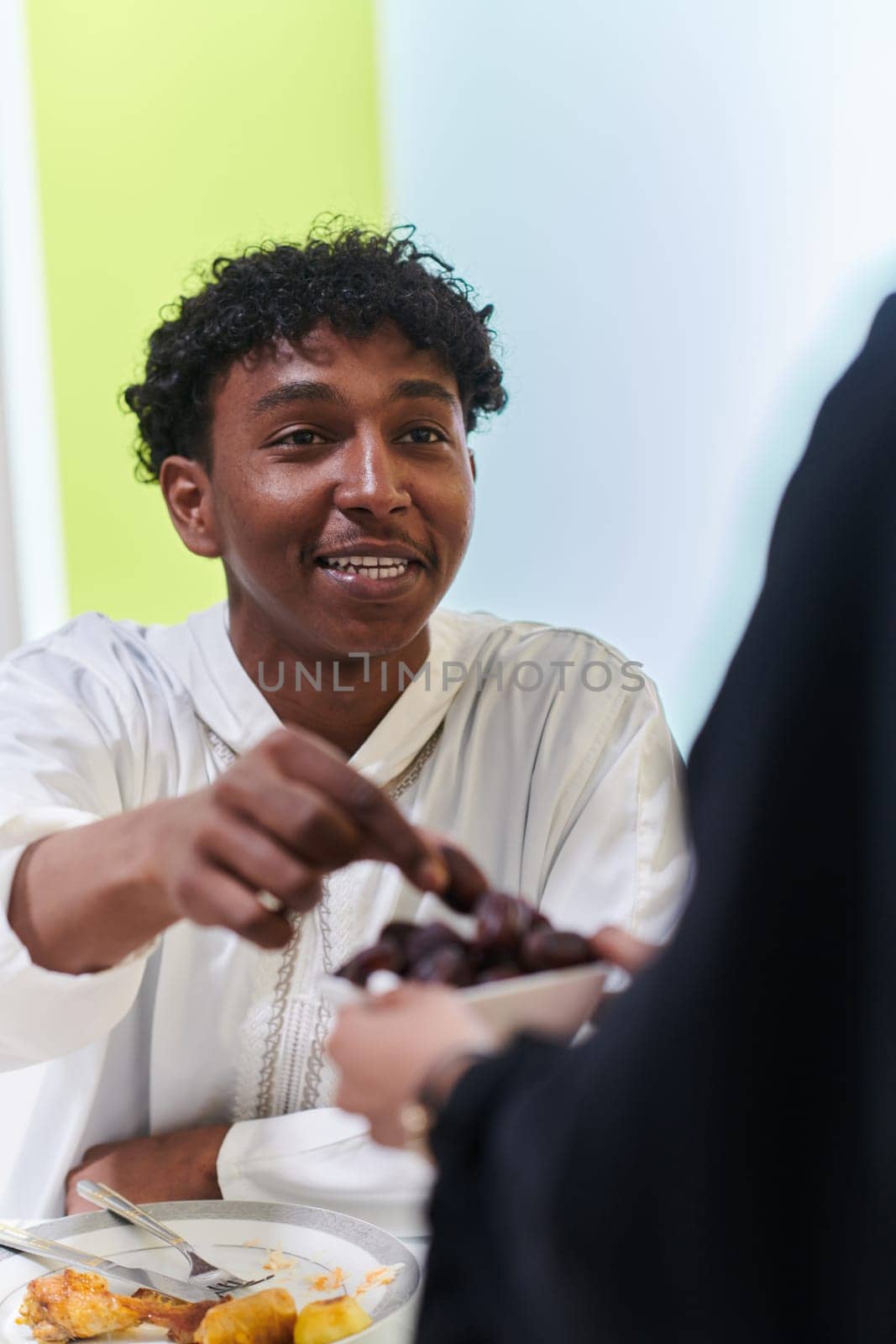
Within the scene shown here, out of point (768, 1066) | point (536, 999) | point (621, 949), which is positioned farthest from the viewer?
point (621, 949)

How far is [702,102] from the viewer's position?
2.93m

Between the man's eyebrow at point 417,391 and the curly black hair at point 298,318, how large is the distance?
0.17 ft

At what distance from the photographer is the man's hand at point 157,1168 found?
1.20 m

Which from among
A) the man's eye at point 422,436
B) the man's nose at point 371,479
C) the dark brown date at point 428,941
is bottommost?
the dark brown date at point 428,941

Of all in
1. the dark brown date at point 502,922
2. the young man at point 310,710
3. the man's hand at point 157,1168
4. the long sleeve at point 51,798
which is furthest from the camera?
the young man at point 310,710

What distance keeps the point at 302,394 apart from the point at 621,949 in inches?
36.3

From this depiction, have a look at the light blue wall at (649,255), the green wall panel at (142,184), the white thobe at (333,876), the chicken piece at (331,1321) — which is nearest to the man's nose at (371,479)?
the white thobe at (333,876)

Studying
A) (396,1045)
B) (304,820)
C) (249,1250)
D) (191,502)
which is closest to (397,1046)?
(396,1045)

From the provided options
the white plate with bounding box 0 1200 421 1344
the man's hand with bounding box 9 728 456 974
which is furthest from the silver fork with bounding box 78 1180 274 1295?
the man's hand with bounding box 9 728 456 974

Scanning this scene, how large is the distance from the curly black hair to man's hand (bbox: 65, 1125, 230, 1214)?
0.79m

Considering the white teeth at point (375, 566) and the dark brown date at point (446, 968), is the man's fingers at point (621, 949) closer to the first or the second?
the dark brown date at point (446, 968)

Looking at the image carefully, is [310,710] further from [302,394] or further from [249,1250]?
[249,1250]

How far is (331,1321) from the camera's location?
796 millimetres

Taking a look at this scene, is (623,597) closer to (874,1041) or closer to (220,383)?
(220,383)
